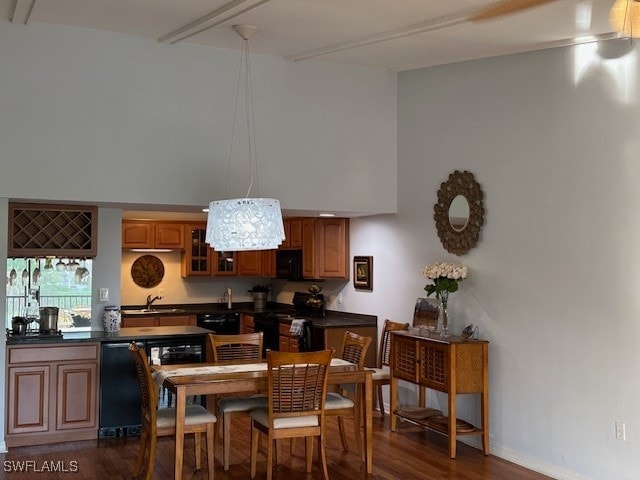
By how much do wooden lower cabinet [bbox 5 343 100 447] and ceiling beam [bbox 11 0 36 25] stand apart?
2.46 meters

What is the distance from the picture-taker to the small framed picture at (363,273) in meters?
7.58

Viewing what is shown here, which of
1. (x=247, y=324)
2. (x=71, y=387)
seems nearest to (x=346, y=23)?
(x=71, y=387)

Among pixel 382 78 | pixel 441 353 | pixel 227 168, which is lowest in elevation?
pixel 441 353

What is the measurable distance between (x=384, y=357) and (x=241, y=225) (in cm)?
282

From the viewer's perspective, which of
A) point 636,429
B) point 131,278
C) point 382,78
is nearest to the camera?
point 636,429

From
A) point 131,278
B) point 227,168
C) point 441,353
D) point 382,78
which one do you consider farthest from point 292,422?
point 131,278

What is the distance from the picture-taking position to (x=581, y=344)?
5.10 m

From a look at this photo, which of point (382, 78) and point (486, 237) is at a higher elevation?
point (382, 78)

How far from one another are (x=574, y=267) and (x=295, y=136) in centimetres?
265

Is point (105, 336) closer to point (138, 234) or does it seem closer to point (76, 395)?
point (76, 395)

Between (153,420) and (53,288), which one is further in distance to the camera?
(53,288)

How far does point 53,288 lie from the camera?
6.58m

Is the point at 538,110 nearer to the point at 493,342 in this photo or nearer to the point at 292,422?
the point at 493,342

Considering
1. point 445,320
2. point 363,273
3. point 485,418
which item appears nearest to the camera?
point 485,418
